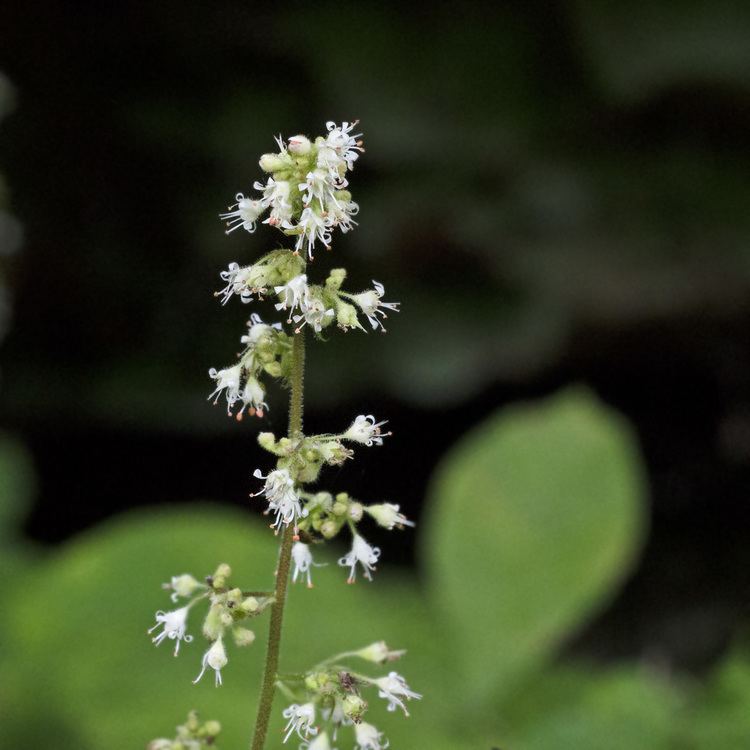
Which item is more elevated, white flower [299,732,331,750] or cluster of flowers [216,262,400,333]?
cluster of flowers [216,262,400,333]

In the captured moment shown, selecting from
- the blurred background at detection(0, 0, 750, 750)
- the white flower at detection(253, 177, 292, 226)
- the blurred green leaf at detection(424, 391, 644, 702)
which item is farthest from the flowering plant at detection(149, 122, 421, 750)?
the blurred background at detection(0, 0, 750, 750)

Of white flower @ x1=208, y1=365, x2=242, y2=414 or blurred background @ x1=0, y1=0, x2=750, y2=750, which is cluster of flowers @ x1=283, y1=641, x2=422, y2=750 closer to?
white flower @ x1=208, y1=365, x2=242, y2=414

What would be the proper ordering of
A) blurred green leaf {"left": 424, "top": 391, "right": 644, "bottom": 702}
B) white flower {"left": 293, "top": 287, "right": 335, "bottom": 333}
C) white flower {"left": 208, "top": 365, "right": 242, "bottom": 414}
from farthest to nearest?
blurred green leaf {"left": 424, "top": 391, "right": 644, "bottom": 702} < white flower {"left": 208, "top": 365, "right": 242, "bottom": 414} < white flower {"left": 293, "top": 287, "right": 335, "bottom": 333}

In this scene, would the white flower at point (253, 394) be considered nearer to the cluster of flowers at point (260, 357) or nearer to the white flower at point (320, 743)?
the cluster of flowers at point (260, 357)

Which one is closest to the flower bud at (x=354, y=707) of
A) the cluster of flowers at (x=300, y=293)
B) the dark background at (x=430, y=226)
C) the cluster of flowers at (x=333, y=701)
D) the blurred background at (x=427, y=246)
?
the cluster of flowers at (x=333, y=701)

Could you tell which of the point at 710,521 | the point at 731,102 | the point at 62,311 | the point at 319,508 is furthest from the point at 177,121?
the point at 319,508

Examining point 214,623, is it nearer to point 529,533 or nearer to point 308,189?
point 308,189

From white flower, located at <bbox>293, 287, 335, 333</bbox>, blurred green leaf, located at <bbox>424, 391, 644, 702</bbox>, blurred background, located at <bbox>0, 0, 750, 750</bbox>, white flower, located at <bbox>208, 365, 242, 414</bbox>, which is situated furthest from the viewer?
blurred background, located at <bbox>0, 0, 750, 750</bbox>
